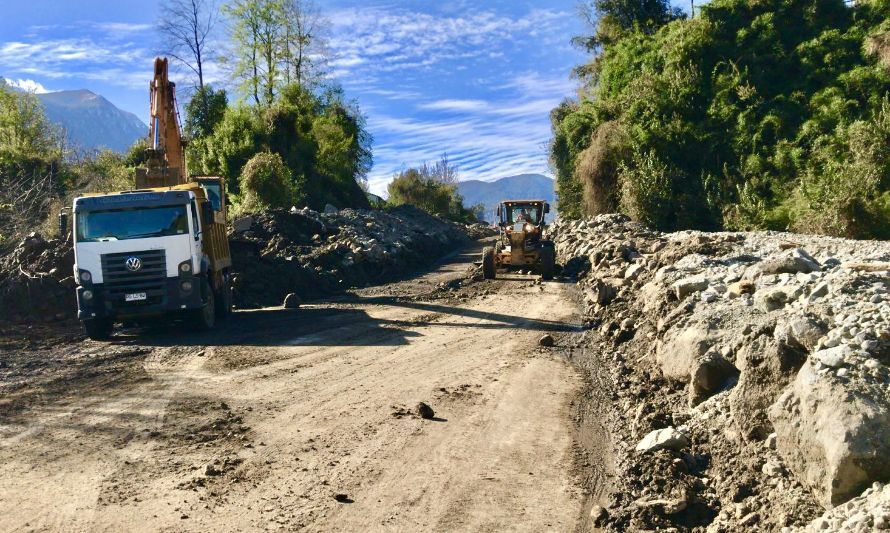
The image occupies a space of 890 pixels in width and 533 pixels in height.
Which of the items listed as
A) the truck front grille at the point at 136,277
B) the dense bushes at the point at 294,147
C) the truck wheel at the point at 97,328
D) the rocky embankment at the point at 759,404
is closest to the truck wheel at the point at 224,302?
the truck front grille at the point at 136,277

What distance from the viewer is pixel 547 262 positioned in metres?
20.2

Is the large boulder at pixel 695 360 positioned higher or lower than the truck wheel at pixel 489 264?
lower

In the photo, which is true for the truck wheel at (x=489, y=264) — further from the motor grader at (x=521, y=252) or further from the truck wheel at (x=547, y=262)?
the truck wheel at (x=547, y=262)

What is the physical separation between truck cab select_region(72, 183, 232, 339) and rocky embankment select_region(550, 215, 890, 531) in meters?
7.90

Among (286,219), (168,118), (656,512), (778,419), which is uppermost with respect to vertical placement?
(168,118)

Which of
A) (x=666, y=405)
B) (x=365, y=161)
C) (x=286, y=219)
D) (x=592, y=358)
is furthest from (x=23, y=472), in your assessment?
(x=365, y=161)

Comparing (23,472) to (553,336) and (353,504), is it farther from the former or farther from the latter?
(553,336)

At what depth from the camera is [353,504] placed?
582 centimetres

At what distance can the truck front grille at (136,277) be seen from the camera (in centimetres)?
1365

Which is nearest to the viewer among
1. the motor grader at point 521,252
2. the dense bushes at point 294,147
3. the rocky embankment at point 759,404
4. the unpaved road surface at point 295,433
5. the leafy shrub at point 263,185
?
the rocky embankment at point 759,404

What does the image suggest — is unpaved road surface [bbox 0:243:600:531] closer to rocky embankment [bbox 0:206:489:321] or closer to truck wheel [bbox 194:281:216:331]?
truck wheel [bbox 194:281:216:331]

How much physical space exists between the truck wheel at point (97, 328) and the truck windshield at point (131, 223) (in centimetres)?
162

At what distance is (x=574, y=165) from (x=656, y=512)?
26797 millimetres

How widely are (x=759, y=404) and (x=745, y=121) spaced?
70.4 ft
